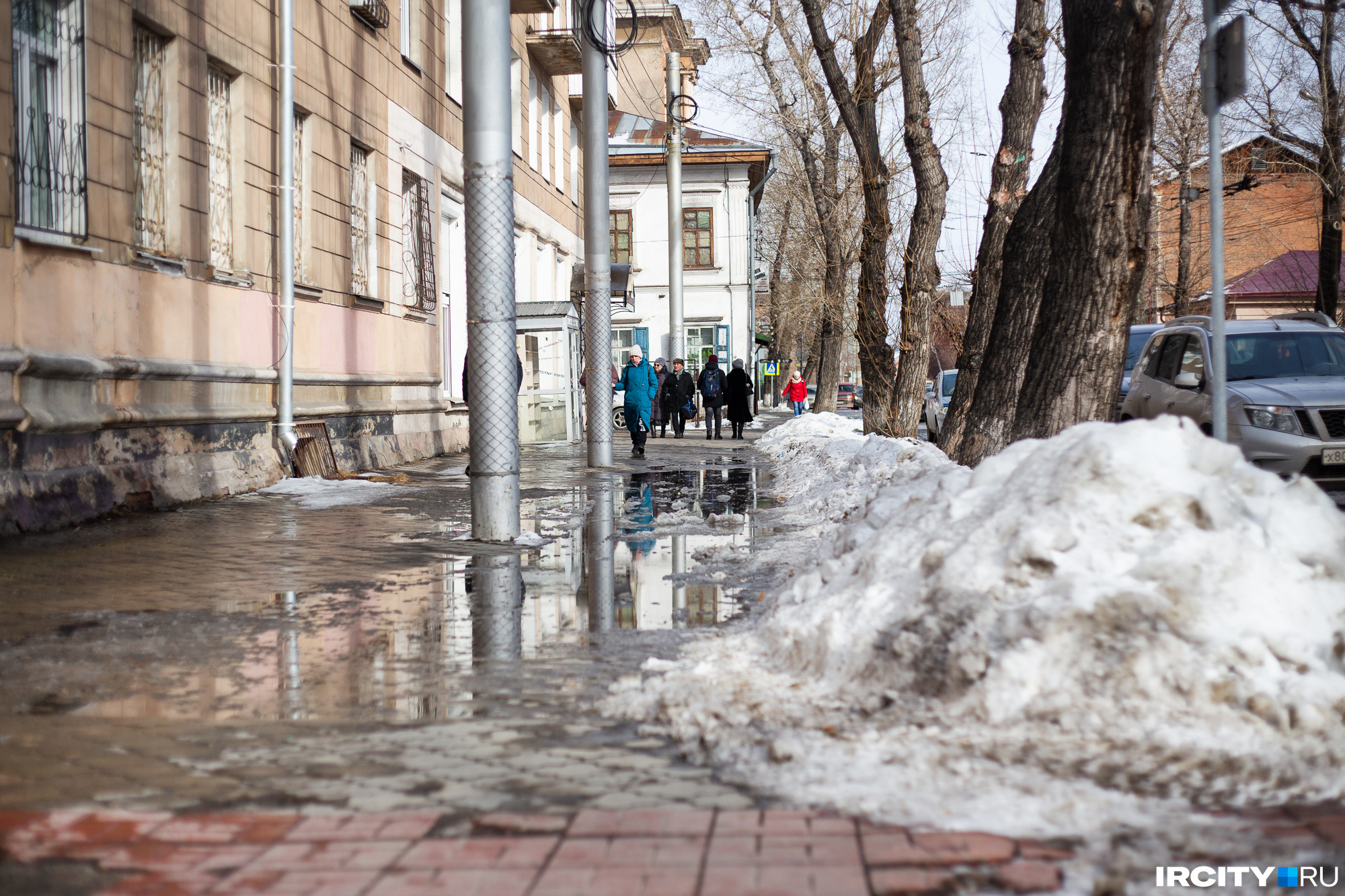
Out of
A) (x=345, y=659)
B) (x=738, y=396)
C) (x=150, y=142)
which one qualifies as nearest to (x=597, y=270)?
(x=150, y=142)

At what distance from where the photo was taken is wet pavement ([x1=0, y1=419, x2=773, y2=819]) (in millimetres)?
3666

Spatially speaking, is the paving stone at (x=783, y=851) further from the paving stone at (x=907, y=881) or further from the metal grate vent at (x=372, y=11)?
the metal grate vent at (x=372, y=11)

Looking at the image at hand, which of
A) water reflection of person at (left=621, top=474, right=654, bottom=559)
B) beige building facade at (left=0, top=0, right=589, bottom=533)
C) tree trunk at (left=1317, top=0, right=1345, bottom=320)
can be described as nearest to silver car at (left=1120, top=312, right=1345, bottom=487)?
water reflection of person at (left=621, top=474, right=654, bottom=559)

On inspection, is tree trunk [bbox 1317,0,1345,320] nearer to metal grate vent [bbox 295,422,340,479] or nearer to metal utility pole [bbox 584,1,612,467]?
metal utility pole [bbox 584,1,612,467]

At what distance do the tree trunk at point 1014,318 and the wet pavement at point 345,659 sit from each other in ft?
8.13

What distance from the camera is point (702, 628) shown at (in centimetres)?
583

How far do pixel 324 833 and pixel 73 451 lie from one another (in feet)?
24.8

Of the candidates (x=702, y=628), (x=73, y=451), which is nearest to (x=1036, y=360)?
(x=702, y=628)

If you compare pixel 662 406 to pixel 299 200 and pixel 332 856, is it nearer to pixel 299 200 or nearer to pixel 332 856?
pixel 299 200

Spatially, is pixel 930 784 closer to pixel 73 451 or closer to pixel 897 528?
pixel 897 528

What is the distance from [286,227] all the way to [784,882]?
1205 cm

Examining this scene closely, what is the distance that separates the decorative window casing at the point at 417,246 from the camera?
62.7ft

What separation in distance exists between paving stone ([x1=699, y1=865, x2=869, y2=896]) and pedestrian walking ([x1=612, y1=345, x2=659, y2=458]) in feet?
→ 57.2

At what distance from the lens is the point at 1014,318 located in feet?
36.8
